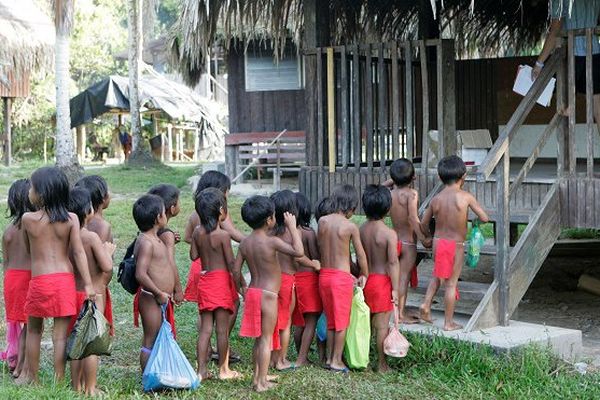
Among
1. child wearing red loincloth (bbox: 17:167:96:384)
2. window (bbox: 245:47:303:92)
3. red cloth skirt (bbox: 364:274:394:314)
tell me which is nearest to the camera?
child wearing red loincloth (bbox: 17:167:96:384)

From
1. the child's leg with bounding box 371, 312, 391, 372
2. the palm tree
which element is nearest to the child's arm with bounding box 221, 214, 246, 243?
the child's leg with bounding box 371, 312, 391, 372

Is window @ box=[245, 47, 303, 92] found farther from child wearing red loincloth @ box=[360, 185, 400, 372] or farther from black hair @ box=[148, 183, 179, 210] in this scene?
black hair @ box=[148, 183, 179, 210]

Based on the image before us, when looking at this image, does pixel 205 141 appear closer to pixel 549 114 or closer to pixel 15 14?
pixel 15 14

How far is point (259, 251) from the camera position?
6.17 meters

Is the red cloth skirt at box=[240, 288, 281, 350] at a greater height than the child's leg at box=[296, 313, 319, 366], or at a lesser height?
greater

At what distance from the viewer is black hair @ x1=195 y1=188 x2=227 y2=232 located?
6.27m

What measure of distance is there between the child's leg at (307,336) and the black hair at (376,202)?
2.66ft

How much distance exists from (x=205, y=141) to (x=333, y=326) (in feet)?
92.5

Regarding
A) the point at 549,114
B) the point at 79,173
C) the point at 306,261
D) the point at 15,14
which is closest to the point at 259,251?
the point at 306,261

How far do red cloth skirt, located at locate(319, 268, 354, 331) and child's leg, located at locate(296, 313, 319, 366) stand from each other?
19 centimetres

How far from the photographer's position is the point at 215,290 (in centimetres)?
632

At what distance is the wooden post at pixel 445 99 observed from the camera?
8.32 m

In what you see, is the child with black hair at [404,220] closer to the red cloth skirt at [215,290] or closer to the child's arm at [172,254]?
the red cloth skirt at [215,290]

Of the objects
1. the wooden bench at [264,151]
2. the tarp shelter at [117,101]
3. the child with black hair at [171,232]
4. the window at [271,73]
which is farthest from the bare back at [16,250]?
the tarp shelter at [117,101]
